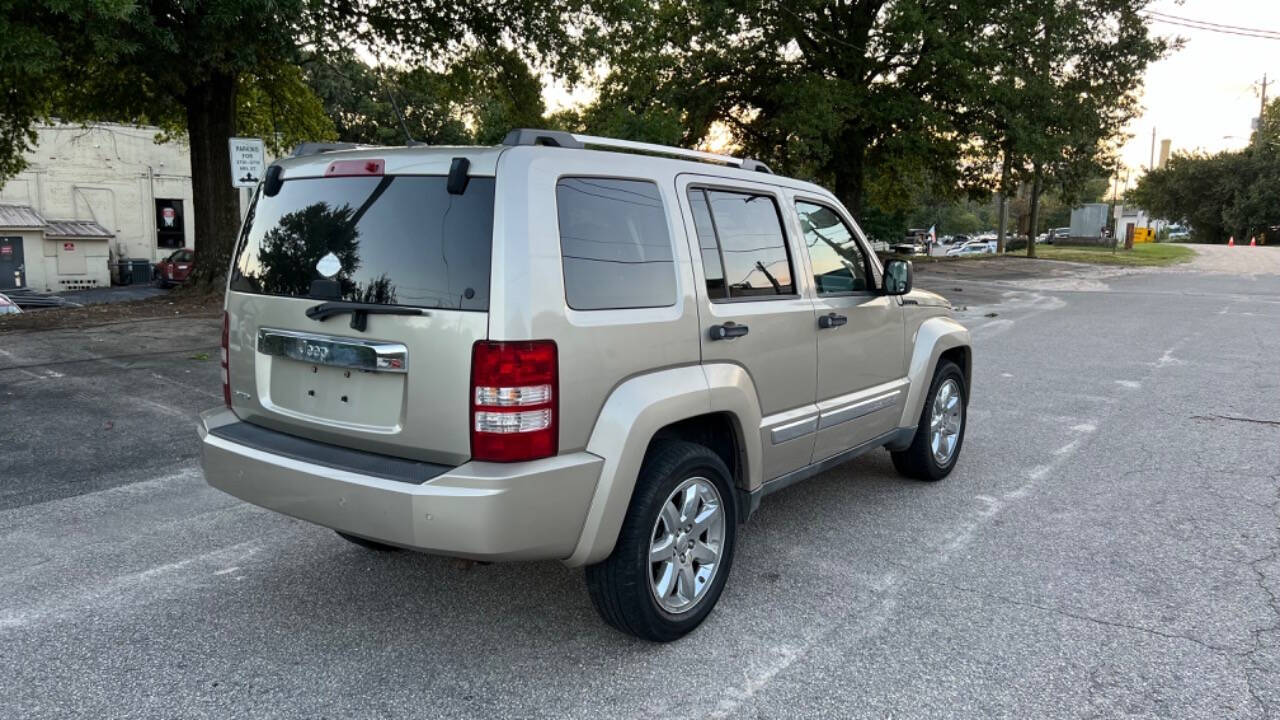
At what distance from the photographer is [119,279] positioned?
3559cm

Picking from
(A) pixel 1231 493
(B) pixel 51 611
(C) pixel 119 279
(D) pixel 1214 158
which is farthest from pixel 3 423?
(D) pixel 1214 158

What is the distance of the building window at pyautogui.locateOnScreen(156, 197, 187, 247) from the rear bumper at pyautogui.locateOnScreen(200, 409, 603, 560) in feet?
130

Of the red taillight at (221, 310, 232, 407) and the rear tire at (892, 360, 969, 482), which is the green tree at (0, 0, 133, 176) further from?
the rear tire at (892, 360, 969, 482)

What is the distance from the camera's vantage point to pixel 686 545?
344cm

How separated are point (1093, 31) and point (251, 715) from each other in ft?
95.8

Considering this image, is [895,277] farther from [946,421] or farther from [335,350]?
[335,350]

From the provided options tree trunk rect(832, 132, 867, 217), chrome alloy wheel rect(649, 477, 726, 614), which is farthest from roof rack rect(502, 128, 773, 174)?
tree trunk rect(832, 132, 867, 217)

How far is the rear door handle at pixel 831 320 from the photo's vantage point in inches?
165

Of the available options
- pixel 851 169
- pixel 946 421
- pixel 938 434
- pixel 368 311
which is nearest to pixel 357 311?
pixel 368 311

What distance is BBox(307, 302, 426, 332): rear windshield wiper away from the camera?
2977 mm

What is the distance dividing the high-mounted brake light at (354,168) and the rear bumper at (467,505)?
3.54 feet

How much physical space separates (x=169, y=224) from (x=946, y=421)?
39297mm

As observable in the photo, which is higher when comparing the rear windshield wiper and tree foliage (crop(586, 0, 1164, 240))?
tree foliage (crop(586, 0, 1164, 240))

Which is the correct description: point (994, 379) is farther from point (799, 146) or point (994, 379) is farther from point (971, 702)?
point (799, 146)
